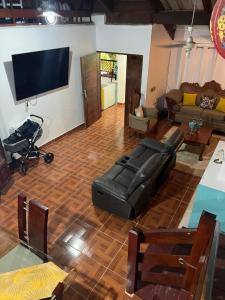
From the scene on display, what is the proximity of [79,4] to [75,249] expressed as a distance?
16.8 feet

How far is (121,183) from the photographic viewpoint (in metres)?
3.52

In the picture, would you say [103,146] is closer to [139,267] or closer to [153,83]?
[153,83]

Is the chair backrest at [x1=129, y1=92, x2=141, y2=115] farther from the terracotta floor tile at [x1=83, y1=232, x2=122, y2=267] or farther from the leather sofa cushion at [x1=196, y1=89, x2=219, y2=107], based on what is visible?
the terracotta floor tile at [x1=83, y1=232, x2=122, y2=267]

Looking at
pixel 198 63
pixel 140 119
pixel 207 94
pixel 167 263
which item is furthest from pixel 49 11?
pixel 207 94

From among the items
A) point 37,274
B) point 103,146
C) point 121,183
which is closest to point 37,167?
point 103,146

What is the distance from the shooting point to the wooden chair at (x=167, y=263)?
3.92ft

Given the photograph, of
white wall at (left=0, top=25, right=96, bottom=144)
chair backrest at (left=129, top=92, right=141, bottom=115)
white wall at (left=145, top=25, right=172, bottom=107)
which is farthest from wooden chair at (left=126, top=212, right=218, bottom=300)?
white wall at (left=145, top=25, right=172, bottom=107)

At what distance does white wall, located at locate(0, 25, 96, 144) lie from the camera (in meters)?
4.13

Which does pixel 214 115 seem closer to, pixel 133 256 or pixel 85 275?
pixel 85 275

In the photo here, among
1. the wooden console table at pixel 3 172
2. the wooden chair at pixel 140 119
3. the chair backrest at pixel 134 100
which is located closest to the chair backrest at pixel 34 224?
the wooden console table at pixel 3 172

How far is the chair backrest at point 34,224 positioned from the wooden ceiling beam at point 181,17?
455 cm

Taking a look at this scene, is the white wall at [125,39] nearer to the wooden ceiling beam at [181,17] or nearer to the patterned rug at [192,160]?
the wooden ceiling beam at [181,17]

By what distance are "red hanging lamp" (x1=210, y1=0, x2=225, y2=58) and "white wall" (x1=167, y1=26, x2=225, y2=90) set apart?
4.76 meters

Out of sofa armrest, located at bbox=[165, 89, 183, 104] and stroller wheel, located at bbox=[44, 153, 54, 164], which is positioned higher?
sofa armrest, located at bbox=[165, 89, 183, 104]
